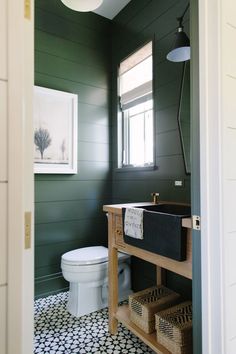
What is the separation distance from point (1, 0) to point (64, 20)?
2.27 metres

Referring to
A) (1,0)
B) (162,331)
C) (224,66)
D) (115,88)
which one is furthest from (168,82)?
(162,331)

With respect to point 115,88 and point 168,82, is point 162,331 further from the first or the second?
point 115,88

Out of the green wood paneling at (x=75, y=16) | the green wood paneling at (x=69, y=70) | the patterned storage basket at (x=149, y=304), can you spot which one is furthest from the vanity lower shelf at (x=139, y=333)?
the green wood paneling at (x=75, y=16)

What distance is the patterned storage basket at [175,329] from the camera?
1.39m

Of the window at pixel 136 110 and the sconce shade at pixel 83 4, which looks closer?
the sconce shade at pixel 83 4

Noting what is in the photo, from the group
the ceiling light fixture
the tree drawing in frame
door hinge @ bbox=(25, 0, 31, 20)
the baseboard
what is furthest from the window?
door hinge @ bbox=(25, 0, 31, 20)

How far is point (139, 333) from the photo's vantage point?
163 cm

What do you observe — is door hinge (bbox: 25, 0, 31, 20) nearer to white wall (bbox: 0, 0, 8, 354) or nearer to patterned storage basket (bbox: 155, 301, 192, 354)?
white wall (bbox: 0, 0, 8, 354)

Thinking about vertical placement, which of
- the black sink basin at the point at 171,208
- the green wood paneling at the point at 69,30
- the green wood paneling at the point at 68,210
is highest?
the green wood paneling at the point at 69,30

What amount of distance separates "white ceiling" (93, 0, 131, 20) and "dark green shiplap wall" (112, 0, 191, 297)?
0.23 ft

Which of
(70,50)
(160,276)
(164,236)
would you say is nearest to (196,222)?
(164,236)

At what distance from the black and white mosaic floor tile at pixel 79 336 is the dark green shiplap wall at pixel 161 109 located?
0.52m

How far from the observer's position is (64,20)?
260 centimetres

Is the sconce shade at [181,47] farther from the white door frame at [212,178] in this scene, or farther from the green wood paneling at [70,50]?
the green wood paneling at [70,50]
